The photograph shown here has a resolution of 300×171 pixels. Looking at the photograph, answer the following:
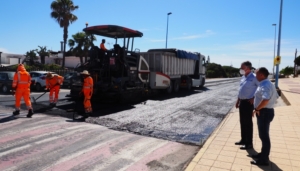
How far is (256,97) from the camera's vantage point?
449 centimetres

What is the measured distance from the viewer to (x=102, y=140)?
5883mm

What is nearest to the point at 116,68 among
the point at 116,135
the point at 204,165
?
the point at 116,135

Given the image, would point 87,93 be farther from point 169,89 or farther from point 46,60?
point 46,60

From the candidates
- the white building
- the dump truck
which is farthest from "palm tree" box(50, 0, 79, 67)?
the dump truck

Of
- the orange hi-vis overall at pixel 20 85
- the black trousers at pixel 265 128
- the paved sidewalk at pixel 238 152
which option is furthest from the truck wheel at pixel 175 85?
the black trousers at pixel 265 128

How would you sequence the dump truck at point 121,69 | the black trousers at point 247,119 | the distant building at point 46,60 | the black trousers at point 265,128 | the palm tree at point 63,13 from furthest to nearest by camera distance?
the distant building at point 46,60 < the palm tree at point 63,13 < the dump truck at point 121,69 < the black trousers at point 247,119 < the black trousers at point 265,128

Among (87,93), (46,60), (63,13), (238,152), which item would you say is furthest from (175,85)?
(46,60)

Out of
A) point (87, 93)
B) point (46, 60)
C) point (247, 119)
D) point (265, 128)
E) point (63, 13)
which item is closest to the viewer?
point (265, 128)

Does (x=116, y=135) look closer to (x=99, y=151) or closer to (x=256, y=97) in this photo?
(x=99, y=151)

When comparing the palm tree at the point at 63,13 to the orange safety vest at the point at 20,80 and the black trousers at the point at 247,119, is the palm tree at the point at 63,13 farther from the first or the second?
the black trousers at the point at 247,119

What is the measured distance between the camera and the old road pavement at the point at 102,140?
4535 millimetres

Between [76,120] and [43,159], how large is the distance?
3218mm

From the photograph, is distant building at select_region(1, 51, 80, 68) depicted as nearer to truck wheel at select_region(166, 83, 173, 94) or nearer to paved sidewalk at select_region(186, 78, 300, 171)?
truck wheel at select_region(166, 83, 173, 94)

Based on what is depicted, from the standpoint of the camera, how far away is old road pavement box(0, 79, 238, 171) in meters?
4.54
